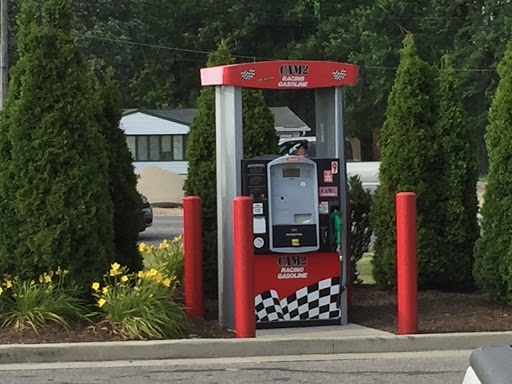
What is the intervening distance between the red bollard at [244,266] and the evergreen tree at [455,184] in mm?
3028

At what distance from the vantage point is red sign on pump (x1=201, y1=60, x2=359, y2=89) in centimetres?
894

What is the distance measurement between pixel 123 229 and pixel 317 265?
8.09 feet

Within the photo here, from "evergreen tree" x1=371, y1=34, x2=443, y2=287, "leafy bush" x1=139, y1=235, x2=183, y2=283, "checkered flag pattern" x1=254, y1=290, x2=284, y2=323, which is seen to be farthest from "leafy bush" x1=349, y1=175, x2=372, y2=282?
"checkered flag pattern" x1=254, y1=290, x2=284, y2=323

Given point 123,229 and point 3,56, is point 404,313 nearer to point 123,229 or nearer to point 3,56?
point 123,229

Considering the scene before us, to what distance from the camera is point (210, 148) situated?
1092cm

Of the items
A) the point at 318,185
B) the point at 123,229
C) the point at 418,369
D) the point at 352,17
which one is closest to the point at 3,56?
the point at 123,229

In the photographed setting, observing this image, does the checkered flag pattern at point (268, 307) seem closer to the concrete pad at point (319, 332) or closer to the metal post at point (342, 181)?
the concrete pad at point (319, 332)

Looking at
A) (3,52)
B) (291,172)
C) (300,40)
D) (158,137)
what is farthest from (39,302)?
(300,40)

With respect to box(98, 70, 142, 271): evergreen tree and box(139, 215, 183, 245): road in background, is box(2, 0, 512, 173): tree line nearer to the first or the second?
box(139, 215, 183, 245): road in background

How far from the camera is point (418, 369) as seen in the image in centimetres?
780

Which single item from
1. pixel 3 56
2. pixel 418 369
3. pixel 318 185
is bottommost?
pixel 418 369

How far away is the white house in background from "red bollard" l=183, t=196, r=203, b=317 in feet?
121

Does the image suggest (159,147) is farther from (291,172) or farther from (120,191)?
(291,172)

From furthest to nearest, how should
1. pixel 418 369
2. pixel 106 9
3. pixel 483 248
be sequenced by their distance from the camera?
pixel 106 9 → pixel 483 248 → pixel 418 369
